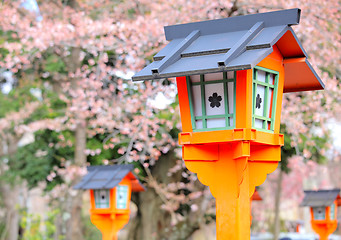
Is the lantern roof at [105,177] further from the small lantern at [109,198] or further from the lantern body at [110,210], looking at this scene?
the lantern body at [110,210]

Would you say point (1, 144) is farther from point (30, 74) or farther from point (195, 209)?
point (195, 209)

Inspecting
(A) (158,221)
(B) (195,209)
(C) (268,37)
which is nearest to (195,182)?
(B) (195,209)

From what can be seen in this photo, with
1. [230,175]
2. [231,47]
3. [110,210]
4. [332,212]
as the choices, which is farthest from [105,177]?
[332,212]

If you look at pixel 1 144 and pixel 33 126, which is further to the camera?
pixel 1 144

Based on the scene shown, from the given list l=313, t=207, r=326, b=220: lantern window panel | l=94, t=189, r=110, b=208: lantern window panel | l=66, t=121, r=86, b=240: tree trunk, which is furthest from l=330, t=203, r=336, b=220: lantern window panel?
l=66, t=121, r=86, b=240: tree trunk

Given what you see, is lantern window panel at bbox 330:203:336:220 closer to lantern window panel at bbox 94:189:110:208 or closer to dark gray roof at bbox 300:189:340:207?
dark gray roof at bbox 300:189:340:207

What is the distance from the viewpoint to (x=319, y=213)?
9711 mm

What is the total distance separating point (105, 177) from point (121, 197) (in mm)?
409

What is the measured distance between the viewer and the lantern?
4078 millimetres

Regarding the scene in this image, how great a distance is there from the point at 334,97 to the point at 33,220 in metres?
10.0

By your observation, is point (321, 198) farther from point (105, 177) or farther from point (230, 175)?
point (230, 175)

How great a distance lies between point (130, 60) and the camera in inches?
391

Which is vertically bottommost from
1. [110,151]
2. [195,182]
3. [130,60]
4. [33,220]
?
[33,220]

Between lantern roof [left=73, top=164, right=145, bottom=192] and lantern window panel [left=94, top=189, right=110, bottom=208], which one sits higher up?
lantern roof [left=73, top=164, right=145, bottom=192]
